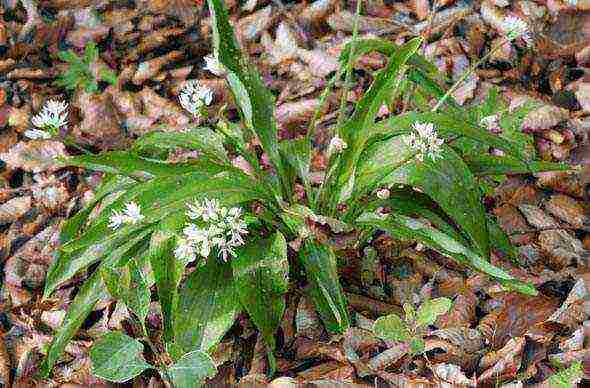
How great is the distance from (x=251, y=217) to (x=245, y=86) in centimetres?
41

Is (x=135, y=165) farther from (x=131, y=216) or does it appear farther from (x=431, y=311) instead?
(x=431, y=311)

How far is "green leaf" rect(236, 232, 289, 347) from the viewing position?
86.4 inches

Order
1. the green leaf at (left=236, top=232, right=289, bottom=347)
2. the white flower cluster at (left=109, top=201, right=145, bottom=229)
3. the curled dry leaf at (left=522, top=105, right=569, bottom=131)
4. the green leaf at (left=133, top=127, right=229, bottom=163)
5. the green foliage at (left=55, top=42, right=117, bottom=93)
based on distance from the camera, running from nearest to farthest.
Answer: the white flower cluster at (left=109, top=201, right=145, bottom=229)
the green leaf at (left=236, top=232, right=289, bottom=347)
the green leaf at (left=133, top=127, right=229, bottom=163)
the curled dry leaf at (left=522, top=105, right=569, bottom=131)
the green foliage at (left=55, top=42, right=117, bottom=93)

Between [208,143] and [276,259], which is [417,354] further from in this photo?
[208,143]

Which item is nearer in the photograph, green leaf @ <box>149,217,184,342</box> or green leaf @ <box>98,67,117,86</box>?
green leaf @ <box>149,217,184,342</box>

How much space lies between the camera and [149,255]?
2.26m

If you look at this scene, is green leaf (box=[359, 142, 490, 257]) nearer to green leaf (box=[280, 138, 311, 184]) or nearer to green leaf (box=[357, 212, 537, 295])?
green leaf (box=[357, 212, 537, 295])

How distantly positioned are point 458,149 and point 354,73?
104 centimetres

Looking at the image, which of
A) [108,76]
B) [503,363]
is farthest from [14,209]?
[503,363]

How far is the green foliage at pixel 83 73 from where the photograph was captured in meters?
3.61

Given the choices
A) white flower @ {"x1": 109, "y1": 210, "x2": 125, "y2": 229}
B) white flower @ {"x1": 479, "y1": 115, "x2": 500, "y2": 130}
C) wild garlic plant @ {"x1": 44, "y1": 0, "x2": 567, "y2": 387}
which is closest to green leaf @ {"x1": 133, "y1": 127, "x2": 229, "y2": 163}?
A: wild garlic plant @ {"x1": 44, "y1": 0, "x2": 567, "y2": 387}

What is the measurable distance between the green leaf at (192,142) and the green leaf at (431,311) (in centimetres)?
82

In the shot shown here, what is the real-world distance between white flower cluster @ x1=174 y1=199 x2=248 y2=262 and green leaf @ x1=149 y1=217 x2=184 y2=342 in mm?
34

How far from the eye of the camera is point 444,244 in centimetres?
218
